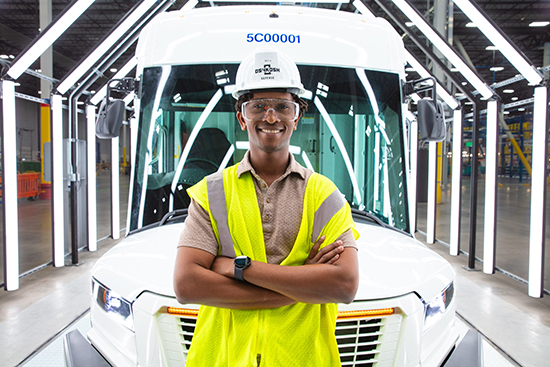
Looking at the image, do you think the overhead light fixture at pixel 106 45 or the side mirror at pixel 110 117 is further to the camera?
the overhead light fixture at pixel 106 45

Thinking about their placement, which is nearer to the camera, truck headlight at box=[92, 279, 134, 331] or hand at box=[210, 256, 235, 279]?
hand at box=[210, 256, 235, 279]

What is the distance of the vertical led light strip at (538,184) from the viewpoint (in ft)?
15.2

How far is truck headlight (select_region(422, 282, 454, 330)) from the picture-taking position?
1.92m

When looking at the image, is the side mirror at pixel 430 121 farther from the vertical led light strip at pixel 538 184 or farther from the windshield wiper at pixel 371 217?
the vertical led light strip at pixel 538 184

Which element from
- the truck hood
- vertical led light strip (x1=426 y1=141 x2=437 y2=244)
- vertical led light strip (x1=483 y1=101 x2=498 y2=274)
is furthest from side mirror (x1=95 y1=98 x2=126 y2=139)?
vertical led light strip (x1=426 y1=141 x2=437 y2=244)

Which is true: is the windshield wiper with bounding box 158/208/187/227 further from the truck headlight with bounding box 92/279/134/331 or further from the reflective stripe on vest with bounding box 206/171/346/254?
the reflective stripe on vest with bounding box 206/171/346/254

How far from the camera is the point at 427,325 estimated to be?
1.92 m

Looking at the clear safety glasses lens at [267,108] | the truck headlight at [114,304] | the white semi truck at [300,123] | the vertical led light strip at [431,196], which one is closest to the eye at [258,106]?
the clear safety glasses lens at [267,108]

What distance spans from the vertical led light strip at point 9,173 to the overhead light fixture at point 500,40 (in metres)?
5.20

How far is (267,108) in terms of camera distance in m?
1.44

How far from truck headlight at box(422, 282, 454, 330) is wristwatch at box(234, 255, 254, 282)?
1016 mm

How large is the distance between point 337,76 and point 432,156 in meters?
5.73

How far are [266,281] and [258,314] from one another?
0.58 feet

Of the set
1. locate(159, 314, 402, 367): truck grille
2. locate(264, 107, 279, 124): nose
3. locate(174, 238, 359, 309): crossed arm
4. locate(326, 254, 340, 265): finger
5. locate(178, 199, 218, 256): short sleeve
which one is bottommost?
locate(159, 314, 402, 367): truck grille
